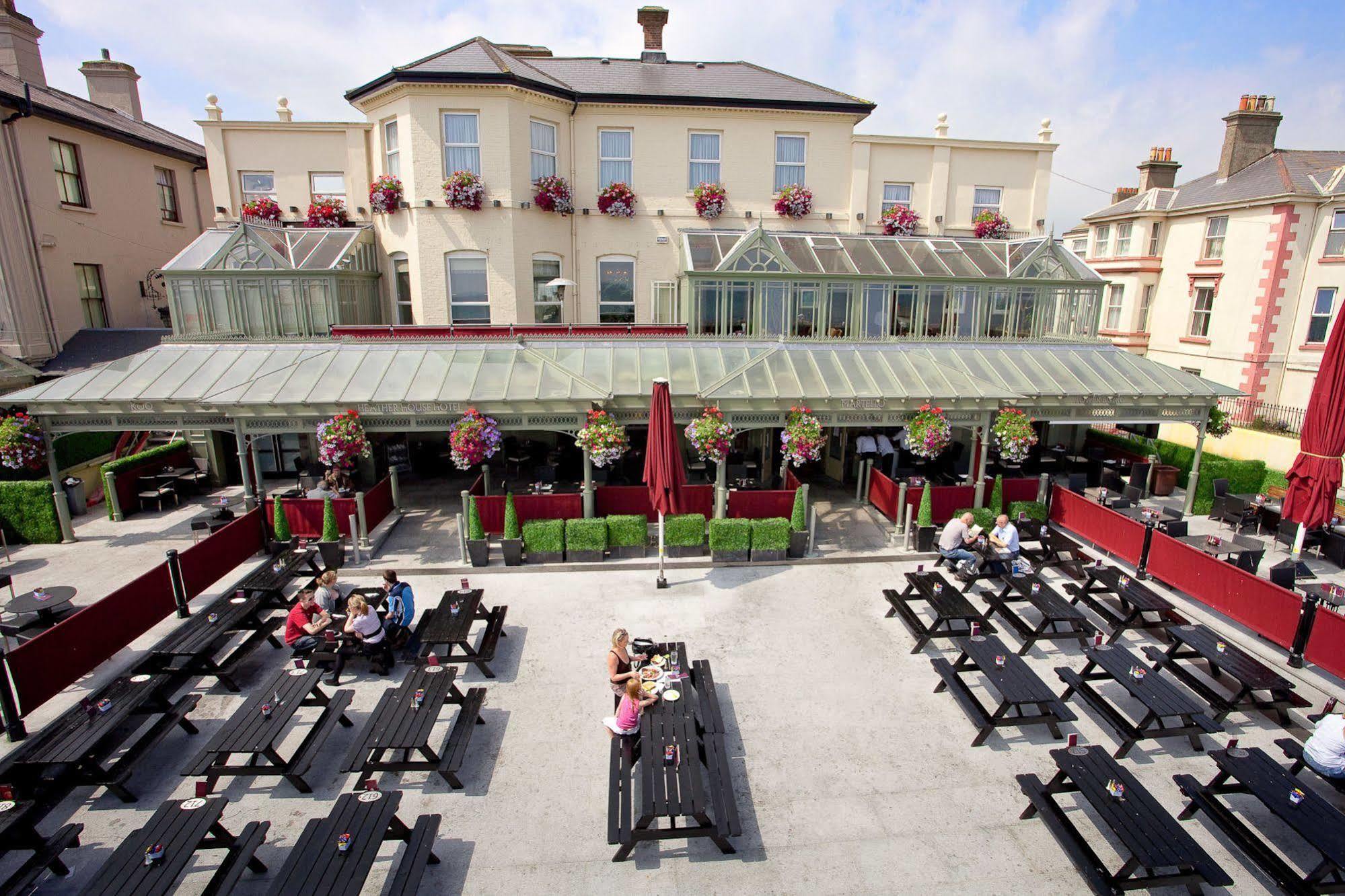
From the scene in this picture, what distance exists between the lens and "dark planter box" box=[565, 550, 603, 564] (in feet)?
44.5

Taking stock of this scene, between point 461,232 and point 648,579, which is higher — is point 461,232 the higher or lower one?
the higher one

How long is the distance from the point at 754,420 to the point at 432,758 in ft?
31.4

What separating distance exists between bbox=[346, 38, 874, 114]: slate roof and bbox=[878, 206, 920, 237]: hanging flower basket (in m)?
3.31

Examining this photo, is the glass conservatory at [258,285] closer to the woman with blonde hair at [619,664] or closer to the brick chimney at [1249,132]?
the woman with blonde hair at [619,664]

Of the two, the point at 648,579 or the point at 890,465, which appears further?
the point at 890,465

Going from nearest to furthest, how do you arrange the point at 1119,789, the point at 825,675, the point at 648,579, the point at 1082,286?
the point at 1119,789, the point at 825,675, the point at 648,579, the point at 1082,286

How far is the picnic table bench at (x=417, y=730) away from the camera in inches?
287

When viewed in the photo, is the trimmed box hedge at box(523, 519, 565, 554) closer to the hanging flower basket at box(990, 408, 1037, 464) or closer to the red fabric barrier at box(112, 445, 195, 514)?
the hanging flower basket at box(990, 408, 1037, 464)

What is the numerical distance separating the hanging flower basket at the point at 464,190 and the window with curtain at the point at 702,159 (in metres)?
6.57

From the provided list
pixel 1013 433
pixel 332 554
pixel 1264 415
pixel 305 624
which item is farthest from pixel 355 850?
pixel 1264 415

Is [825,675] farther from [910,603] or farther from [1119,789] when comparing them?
[1119,789]

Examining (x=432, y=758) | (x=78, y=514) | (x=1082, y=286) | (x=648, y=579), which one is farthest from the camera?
(x=1082, y=286)

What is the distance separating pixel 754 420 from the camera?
47.9 feet

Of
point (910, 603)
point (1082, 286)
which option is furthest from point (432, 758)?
point (1082, 286)
